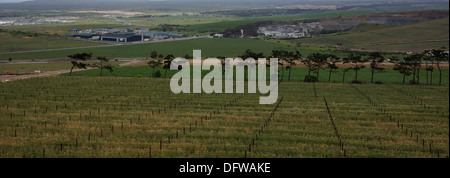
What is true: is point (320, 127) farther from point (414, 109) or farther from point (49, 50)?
point (49, 50)

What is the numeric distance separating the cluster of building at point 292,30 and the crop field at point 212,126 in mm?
125627

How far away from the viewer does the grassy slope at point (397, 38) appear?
Result: 364 ft

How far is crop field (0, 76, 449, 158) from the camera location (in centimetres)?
1564

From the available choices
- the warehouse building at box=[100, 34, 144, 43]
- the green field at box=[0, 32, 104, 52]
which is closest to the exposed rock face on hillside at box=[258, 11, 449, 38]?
the warehouse building at box=[100, 34, 144, 43]

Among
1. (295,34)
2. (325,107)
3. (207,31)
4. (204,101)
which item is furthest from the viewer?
(207,31)

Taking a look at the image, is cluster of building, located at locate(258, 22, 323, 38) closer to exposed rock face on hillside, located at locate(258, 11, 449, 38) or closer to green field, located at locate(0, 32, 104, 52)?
exposed rock face on hillside, located at locate(258, 11, 449, 38)

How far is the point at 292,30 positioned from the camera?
168 meters

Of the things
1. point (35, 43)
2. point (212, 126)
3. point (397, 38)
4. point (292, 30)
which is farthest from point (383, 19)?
point (212, 126)

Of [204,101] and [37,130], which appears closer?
[37,130]

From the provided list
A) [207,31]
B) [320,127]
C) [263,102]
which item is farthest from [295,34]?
[320,127]

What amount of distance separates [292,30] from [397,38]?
49.1 m
